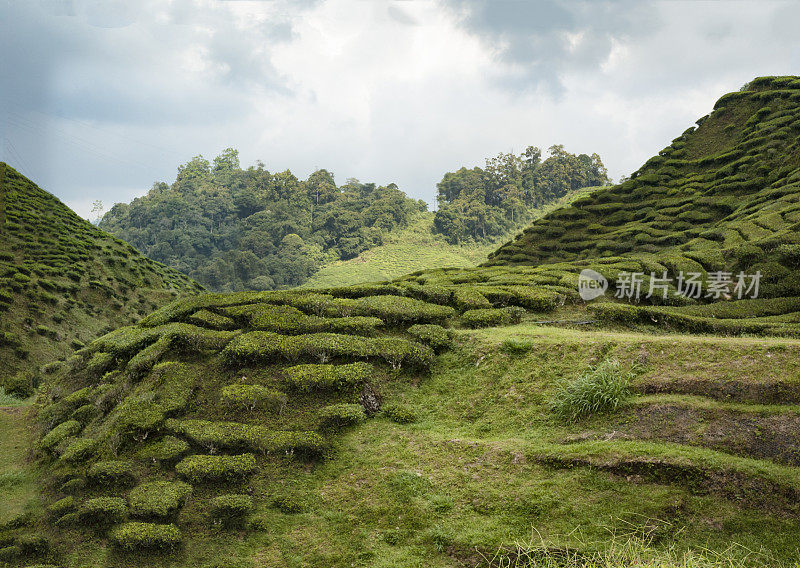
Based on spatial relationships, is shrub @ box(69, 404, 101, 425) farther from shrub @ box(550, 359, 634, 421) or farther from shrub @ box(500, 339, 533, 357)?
shrub @ box(550, 359, 634, 421)

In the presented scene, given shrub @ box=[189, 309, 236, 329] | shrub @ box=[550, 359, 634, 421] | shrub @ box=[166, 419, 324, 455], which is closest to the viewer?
shrub @ box=[550, 359, 634, 421]

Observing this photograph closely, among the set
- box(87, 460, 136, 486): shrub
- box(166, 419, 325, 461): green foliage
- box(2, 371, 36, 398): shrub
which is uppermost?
box(166, 419, 325, 461): green foliage

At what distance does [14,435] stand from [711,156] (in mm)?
30976

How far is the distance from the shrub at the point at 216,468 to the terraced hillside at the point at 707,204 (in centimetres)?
1323

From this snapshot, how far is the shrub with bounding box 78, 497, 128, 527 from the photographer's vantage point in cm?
670

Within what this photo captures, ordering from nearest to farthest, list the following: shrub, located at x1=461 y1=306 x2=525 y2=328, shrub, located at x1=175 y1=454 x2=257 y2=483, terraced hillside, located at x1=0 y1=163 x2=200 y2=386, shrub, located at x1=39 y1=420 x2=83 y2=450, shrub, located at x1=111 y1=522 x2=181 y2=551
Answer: shrub, located at x1=111 y1=522 x2=181 y2=551, shrub, located at x1=175 y1=454 x2=257 y2=483, shrub, located at x1=39 y1=420 x2=83 y2=450, shrub, located at x1=461 y1=306 x2=525 y2=328, terraced hillside, located at x1=0 y1=163 x2=200 y2=386

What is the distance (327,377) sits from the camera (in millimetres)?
8875

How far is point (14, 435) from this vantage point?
1148 centimetres

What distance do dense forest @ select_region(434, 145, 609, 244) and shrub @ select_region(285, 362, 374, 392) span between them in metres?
53.6

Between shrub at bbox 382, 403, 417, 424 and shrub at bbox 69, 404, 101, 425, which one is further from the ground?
shrub at bbox 382, 403, 417, 424

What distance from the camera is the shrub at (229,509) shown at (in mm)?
6592

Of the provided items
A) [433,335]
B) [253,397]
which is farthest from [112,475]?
[433,335]

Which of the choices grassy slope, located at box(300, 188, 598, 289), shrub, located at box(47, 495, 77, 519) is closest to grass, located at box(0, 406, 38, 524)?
shrub, located at box(47, 495, 77, 519)

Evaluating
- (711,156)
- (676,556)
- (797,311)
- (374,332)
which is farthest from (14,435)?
(711,156)
